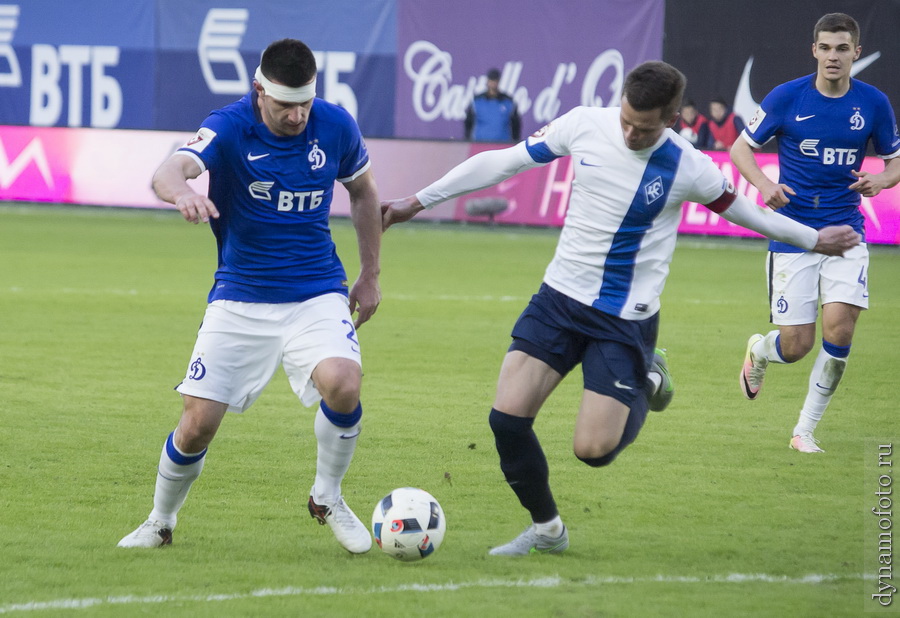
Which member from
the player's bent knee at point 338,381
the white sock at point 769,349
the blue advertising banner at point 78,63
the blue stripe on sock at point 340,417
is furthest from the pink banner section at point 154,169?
the player's bent knee at point 338,381

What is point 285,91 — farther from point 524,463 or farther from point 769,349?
point 769,349

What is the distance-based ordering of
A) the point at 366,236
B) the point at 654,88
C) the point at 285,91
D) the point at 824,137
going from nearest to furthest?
the point at 654,88 → the point at 285,91 → the point at 366,236 → the point at 824,137

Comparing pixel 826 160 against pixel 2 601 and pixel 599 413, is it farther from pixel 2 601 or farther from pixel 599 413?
pixel 2 601

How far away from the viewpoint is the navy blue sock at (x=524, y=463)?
513 centimetres

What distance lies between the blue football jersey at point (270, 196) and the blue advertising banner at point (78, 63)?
2176 centimetres

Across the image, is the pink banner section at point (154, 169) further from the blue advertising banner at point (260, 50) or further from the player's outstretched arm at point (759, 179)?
the player's outstretched arm at point (759, 179)

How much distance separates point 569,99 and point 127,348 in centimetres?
1453

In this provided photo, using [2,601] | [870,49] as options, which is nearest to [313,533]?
[2,601]

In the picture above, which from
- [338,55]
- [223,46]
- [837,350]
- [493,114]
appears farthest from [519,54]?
→ [837,350]

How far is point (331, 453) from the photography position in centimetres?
529

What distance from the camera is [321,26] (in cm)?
2516

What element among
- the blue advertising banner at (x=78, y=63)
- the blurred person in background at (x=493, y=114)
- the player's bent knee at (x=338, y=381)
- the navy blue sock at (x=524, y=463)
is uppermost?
the player's bent knee at (x=338, y=381)

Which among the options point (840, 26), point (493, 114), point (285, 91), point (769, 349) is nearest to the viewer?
point (285, 91)

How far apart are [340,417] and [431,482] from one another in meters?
1.31
